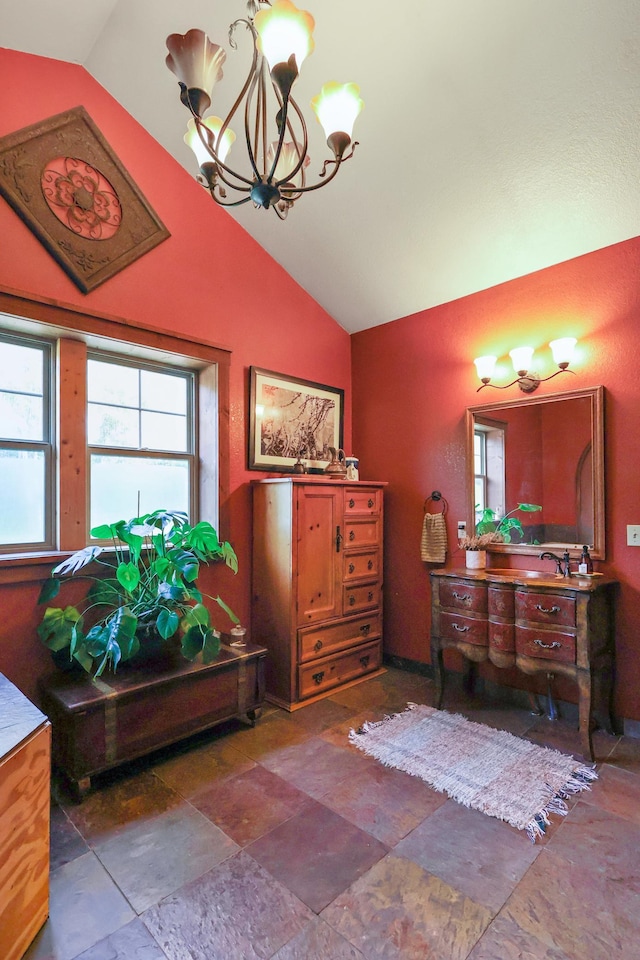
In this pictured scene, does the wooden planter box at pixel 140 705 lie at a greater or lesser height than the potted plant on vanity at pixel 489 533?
lesser

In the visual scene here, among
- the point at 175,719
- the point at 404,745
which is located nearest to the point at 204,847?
the point at 175,719

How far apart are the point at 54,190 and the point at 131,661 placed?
2.41m

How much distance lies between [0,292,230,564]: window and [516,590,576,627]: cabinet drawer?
6.03 feet

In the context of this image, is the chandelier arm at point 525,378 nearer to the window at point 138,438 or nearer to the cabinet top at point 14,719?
the window at point 138,438

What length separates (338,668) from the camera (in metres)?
3.16

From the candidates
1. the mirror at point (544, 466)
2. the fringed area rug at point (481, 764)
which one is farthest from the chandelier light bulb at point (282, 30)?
the fringed area rug at point (481, 764)

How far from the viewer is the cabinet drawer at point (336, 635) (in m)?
2.96

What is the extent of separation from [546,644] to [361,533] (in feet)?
4.37

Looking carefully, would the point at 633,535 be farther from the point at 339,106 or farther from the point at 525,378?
the point at 339,106

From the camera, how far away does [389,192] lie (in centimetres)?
280

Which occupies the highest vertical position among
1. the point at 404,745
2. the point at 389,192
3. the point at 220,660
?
the point at 389,192

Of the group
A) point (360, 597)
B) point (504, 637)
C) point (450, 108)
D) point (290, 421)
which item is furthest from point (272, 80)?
point (360, 597)

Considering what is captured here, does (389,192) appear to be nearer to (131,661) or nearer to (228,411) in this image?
(228,411)

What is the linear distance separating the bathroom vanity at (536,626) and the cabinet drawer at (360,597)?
1.77ft
